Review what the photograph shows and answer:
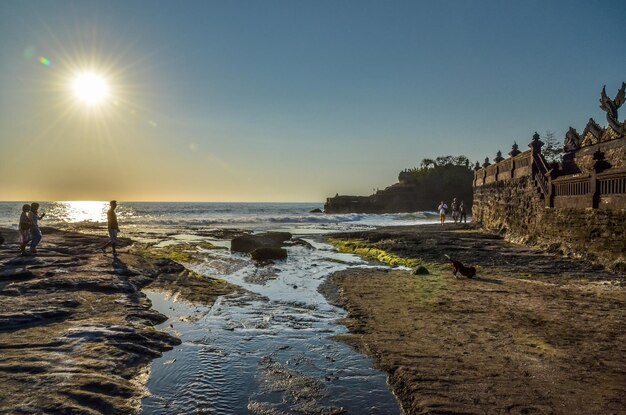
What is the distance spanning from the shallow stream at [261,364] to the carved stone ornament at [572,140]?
16.9m

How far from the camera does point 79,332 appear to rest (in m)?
6.49

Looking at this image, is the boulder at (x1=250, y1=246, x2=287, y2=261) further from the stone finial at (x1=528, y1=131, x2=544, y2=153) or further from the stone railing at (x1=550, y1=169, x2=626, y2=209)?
the stone finial at (x1=528, y1=131, x2=544, y2=153)

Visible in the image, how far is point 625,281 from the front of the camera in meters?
10.8

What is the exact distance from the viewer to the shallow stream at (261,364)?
4.77 meters

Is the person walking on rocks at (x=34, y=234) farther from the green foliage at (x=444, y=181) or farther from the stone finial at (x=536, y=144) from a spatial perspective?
the green foliage at (x=444, y=181)

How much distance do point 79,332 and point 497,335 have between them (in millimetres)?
7073

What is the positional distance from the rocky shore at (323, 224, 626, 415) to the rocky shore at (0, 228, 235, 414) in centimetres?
352

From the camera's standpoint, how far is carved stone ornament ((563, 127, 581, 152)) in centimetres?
1999

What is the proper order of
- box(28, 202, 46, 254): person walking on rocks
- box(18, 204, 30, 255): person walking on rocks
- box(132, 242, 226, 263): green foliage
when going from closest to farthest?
box(18, 204, 30, 255): person walking on rocks
box(28, 202, 46, 254): person walking on rocks
box(132, 242, 226, 263): green foliage

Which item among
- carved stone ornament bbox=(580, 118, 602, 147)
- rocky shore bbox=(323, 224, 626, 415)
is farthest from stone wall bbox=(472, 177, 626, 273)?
carved stone ornament bbox=(580, 118, 602, 147)

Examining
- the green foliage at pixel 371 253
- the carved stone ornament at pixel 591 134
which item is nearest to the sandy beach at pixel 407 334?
the green foliage at pixel 371 253

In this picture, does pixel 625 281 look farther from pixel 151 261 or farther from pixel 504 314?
pixel 151 261

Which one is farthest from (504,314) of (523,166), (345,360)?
(523,166)

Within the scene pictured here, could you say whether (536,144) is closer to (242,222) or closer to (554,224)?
(554,224)
